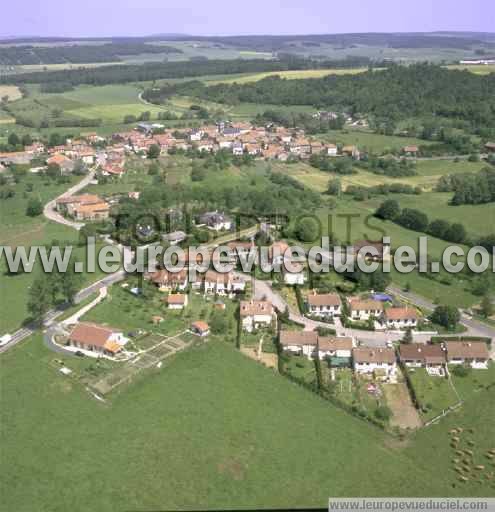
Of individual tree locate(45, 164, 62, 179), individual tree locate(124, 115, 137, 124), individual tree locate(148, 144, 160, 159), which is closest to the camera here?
individual tree locate(45, 164, 62, 179)

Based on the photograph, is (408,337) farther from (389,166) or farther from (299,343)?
(389,166)

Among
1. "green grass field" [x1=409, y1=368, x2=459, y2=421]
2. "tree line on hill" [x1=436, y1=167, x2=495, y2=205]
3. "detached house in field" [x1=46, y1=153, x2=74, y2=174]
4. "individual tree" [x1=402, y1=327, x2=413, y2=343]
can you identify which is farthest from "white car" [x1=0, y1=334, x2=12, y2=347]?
"tree line on hill" [x1=436, y1=167, x2=495, y2=205]

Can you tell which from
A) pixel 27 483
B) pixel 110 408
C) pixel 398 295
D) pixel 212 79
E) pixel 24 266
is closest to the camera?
pixel 27 483

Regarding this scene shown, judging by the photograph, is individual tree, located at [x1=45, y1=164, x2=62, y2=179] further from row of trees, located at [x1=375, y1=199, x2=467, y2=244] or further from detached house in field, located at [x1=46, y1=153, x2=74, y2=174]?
row of trees, located at [x1=375, y1=199, x2=467, y2=244]

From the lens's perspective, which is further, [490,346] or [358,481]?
[490,346]

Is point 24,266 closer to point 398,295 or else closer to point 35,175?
point 398,295

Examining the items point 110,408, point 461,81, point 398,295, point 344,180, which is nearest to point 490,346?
point 398,295
